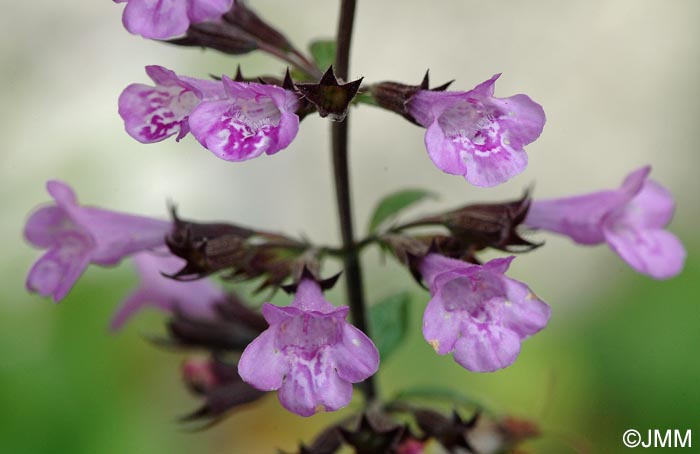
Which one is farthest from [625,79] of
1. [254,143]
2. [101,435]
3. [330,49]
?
[254,143]

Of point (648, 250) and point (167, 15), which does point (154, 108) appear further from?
point (648, 250)

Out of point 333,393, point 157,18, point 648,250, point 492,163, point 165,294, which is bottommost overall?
point 165,294

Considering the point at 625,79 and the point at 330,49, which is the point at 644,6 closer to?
the point at 625,79

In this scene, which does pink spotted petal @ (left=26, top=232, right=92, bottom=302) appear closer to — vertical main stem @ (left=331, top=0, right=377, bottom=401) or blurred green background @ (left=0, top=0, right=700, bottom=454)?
vertical main stem @ (left=331, top=0, right=377, bottom=401)

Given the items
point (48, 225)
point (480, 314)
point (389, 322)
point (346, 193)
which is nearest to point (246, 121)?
point (346, 193)

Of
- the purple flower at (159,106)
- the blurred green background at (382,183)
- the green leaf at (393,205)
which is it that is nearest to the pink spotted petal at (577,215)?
the green leaf at (393,205)

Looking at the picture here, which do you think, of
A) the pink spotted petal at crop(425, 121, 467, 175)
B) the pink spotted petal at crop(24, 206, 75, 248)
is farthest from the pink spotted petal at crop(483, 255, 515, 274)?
the pink spotted petal at crop(24, 206, 75, 248)
